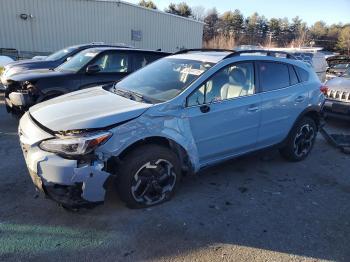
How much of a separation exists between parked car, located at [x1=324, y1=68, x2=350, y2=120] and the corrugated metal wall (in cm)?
1745

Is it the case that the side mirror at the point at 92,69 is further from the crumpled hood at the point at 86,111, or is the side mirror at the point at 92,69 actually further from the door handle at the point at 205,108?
the door handle at the point at 205,108

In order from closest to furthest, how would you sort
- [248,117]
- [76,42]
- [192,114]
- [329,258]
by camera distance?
[329,258] < [192,114] < [248,117] < [76,42]

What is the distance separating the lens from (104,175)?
3174mm

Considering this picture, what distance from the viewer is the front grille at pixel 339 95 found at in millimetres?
7516

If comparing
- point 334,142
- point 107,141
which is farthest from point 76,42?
point 107,141

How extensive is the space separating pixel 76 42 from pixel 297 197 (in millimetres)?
20157

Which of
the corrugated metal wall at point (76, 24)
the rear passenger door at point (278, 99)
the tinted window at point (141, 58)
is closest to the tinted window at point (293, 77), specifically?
the rear passenger door at point (278, 99)

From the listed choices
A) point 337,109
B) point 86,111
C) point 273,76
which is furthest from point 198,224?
point 337,109

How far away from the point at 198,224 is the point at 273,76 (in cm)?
242

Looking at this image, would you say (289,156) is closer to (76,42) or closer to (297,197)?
(297,197)

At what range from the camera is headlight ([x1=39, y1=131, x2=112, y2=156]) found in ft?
9.98

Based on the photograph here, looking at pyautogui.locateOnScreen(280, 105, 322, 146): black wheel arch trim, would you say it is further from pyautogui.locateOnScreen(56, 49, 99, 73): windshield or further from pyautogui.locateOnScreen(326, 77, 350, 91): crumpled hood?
pyautogui.locateOnScreen(56, 49, 99, 73): windshield

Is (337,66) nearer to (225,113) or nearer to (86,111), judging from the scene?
(225,113)

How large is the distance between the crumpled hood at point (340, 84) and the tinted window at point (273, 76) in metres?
3.51
